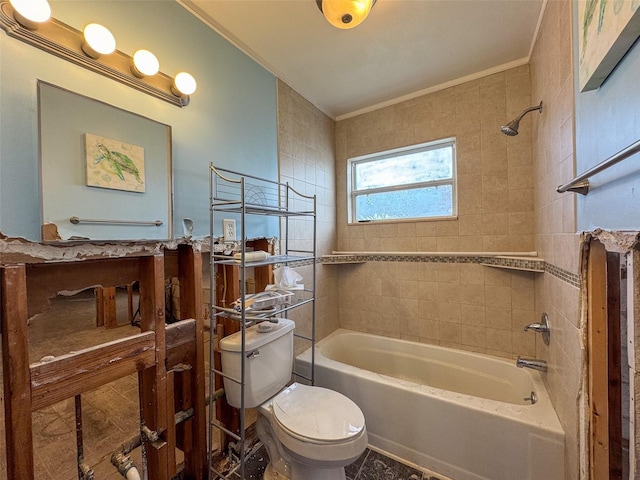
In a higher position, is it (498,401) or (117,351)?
(117,351)

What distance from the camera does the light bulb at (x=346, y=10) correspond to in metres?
1.15

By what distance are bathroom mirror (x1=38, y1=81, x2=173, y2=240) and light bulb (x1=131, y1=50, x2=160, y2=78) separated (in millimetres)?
181

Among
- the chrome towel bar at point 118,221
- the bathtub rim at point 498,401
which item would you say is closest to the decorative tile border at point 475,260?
the bathtub rim at point 498,401

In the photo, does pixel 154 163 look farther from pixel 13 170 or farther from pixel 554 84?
pixel 554 84

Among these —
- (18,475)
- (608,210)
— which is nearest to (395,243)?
(608,210)

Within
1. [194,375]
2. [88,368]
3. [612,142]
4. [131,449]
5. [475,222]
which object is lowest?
[131,449]

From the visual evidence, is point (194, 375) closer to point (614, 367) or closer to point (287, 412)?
point (287, 412)

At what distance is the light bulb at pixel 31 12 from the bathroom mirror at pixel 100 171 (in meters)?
0.17

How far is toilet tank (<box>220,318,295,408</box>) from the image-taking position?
126cm

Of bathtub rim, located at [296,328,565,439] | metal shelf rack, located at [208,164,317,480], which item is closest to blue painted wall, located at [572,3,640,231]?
bathtub rim, located at [296,328,565,439]

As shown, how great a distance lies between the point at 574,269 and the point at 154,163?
1.80 m

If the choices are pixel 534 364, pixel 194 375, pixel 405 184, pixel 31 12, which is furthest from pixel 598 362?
pixel 31 12

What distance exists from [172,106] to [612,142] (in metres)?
1.64

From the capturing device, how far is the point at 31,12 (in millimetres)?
→ 782
